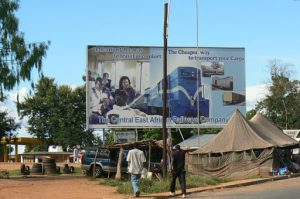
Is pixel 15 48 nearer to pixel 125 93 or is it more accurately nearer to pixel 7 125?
pixel 125 93

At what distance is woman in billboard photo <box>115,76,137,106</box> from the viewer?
4181cm

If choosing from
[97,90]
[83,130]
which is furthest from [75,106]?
[97,90]

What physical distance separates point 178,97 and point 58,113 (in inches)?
1606

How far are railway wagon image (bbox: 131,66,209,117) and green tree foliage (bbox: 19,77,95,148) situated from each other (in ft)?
126

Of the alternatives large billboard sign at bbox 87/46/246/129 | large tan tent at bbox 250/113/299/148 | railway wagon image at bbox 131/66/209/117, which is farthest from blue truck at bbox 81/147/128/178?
large tan tent at bbox 250/113/299/148

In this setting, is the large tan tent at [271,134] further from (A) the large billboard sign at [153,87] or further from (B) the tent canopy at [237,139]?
(A) the large billboard sign at [153,87]

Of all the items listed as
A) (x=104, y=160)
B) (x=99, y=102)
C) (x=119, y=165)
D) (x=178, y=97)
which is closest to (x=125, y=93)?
(x=99, y=102)

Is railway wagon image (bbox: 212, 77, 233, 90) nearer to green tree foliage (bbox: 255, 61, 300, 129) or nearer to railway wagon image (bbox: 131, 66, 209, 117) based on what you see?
railway wagon image (bbox: 131, 66, 209, 117)

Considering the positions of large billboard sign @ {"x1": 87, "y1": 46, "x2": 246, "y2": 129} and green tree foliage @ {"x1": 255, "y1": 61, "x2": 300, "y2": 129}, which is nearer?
large billboard sign @ {"x1": 87, "y1": 46, "x2": 246, "y2": 129}

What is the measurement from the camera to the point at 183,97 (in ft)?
139

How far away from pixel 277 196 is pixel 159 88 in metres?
24.1

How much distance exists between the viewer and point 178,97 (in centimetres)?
4225

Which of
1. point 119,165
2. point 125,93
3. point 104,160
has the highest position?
point 125,93

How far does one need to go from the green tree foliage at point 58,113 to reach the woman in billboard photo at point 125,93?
38142 millimetres
